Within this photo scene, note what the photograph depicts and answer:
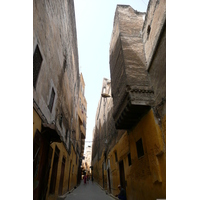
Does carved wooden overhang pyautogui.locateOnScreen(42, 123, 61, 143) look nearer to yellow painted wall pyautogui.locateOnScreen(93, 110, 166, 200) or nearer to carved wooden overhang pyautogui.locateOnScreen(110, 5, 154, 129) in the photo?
carved wooden overhang pyautogui.locateOnScreen(110, 5, 154, 129)

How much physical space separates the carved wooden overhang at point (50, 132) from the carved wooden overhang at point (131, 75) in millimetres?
2960

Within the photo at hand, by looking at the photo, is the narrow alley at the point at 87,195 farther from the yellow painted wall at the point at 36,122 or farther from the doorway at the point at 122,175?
the yellow painted wall at the point at 36,122

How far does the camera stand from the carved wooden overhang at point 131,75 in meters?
6.30

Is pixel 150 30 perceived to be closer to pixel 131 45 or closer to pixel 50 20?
pixel 131 45

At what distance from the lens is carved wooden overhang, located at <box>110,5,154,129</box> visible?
6.30 meters

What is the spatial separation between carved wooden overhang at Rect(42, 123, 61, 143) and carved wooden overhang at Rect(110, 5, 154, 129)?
9.71 feet

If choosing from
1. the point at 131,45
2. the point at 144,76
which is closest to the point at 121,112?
the point at 144,76

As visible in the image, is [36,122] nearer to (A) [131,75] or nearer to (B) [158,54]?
(A) [131,75]

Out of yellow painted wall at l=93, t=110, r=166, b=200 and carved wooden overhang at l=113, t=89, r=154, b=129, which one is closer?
yellow painted wall at l=93, t=110, r=166, b=200

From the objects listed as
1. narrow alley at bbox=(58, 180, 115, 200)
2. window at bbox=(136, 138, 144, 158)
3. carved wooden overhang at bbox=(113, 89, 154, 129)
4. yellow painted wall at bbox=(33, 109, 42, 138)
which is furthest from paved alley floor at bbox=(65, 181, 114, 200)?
yellow painted wall at bbox=(33, 109, 42, 138)

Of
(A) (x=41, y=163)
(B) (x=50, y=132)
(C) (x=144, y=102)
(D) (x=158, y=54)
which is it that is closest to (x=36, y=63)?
(B) (x=50, y=132)

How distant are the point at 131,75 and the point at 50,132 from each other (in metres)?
3.99

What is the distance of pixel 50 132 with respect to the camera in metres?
5.56

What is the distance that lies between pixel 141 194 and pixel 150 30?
6897mm
